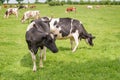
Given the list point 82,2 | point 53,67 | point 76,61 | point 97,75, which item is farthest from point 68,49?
point 82,2

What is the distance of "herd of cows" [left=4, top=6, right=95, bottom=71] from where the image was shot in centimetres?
991

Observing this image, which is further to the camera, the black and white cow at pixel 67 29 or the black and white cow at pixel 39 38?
the black and white cow at pixel 67 29

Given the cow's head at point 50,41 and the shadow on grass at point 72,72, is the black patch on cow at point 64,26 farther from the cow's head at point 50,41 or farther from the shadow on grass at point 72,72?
the cow's head at point 50,41

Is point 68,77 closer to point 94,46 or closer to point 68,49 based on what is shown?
point 68,49

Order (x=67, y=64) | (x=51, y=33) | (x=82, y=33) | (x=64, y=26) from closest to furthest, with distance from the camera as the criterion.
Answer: (x=51, y=33) < (x=67, y=64) < (x=64, y=26) < (x=82, y=33)

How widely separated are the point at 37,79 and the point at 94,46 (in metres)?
6.69

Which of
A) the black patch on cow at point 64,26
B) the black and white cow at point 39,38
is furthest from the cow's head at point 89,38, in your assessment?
the black and white cow at point 39,38

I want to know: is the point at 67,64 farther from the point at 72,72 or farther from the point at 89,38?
the point at 89,38

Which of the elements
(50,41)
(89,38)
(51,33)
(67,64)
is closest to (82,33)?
(89,38)

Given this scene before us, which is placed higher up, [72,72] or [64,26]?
[64,26]

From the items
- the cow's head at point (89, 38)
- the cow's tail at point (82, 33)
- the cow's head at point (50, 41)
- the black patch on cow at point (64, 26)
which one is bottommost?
the cow's head at point (89, 38)

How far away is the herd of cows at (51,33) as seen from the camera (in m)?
9.91

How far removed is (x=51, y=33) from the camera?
405 inches

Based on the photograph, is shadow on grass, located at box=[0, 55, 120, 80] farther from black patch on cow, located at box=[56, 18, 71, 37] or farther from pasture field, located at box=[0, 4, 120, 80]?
black patch on cow, located at box=[56, 18, 71, 37]
